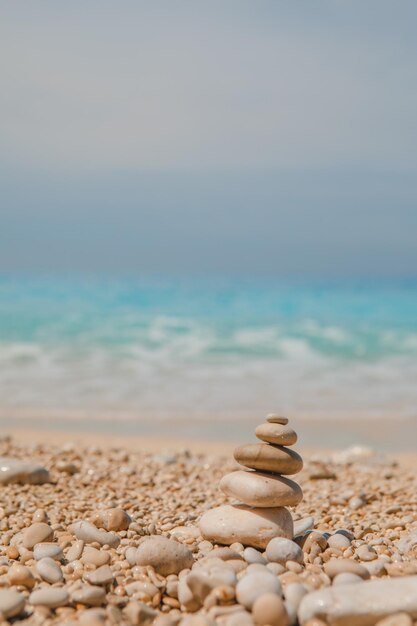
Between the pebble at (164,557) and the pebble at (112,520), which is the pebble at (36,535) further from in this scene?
the pebble at (164,557)

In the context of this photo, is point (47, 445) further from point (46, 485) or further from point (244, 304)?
point (244, 304)

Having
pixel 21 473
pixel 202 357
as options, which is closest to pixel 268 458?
pixel 21 473

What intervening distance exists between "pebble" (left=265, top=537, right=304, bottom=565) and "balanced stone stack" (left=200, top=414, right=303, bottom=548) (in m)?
0.19

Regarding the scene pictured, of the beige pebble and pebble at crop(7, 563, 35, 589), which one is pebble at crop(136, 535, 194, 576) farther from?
the beige pebble

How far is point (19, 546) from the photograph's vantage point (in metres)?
3.70

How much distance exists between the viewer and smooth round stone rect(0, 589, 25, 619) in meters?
2.69

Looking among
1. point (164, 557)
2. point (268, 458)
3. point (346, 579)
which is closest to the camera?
point (346, 579)

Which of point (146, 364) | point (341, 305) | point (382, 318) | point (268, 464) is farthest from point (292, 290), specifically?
point (268, 464)

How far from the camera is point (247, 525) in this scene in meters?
3.54

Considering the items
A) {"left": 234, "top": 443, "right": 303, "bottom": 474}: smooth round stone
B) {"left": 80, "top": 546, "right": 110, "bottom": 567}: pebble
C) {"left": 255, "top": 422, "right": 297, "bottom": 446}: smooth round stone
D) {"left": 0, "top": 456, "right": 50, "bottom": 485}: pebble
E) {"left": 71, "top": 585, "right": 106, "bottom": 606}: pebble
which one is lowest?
{"left": 71, "top": 585, "right": 106, "bottom": 606}: pebble

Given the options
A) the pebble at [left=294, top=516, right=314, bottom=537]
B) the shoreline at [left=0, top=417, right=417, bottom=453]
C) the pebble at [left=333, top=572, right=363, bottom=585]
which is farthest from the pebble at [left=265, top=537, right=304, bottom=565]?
the shoreline at [left=0, top=417, right=417, bottom=453]

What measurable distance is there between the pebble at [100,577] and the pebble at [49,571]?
0.13 m

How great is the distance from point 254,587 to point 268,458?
37.5 inches

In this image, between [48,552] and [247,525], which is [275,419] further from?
[48,552]
